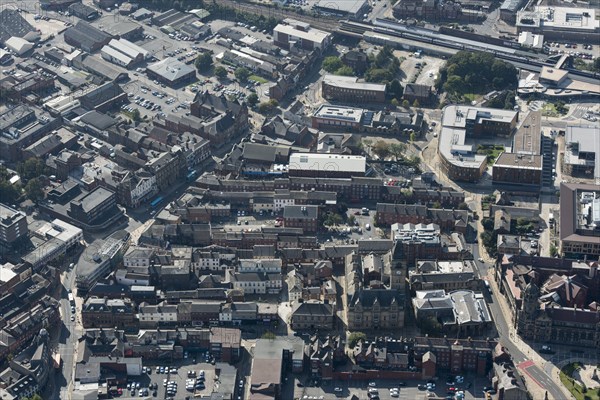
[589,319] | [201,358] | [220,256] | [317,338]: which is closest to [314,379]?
[317,338]

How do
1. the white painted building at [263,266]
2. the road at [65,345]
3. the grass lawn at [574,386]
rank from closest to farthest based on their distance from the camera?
the grass lawn at [574,386] → the road at [65,345] → the white painted building at [263,266]

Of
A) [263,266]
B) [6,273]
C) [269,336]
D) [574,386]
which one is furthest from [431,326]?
[6,273]

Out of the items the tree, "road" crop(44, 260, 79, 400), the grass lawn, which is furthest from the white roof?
the grass lawn

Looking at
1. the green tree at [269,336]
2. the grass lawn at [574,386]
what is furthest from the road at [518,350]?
the green tree at [269,336]

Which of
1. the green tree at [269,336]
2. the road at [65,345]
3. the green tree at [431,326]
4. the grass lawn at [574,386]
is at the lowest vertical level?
the road at [65,345]

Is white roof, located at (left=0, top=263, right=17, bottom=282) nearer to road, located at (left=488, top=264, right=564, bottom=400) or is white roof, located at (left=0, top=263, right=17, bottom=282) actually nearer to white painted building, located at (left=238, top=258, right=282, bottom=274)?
white painted building, located at (left=238, top=258, right=282, bottom=274)

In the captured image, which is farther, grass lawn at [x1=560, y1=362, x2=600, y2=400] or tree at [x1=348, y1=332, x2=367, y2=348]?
tree at [x1=348, y1=332, x2=367, y2=348]

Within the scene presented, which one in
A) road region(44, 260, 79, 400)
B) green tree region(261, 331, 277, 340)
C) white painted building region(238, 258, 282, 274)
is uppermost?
white painted building region(238, 258, 282, 274)

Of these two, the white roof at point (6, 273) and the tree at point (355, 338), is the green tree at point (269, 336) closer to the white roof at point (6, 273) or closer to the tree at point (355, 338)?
the tree at point (355, 338)

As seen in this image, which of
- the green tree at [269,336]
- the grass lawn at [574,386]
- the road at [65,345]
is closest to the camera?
the grass lawn at [574,386]
